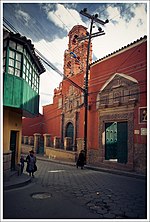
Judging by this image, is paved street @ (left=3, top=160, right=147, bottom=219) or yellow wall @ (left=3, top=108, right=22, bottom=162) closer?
paved street @ (left=3, top=160, right=147, bottom=219)

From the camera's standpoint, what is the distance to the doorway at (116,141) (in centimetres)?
1282

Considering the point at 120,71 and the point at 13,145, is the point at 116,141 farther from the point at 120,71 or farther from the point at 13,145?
the point at 13,145

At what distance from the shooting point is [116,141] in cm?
1412

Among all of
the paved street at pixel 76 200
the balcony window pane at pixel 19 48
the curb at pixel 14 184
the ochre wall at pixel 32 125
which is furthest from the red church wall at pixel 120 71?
the ochre wall at pixel 32 125

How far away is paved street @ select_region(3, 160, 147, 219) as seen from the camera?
18.0 ft

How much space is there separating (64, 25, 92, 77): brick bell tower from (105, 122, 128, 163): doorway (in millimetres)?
12644

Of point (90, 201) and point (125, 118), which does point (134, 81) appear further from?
point (90, 201)

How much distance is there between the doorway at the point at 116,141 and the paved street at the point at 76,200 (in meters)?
3.36

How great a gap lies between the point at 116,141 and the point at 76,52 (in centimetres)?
1671

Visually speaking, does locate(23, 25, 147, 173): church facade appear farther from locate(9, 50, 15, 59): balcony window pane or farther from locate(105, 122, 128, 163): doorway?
locate(9, 50, 15, 59): balcony window pane

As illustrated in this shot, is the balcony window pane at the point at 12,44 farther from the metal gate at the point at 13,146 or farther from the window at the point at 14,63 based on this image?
the metal gate at the point at 13,146

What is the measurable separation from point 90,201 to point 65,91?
54.7 ft

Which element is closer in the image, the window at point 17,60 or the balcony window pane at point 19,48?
the window at point 17,60

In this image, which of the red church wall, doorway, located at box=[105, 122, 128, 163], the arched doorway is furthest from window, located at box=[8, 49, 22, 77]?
the arched doorway
